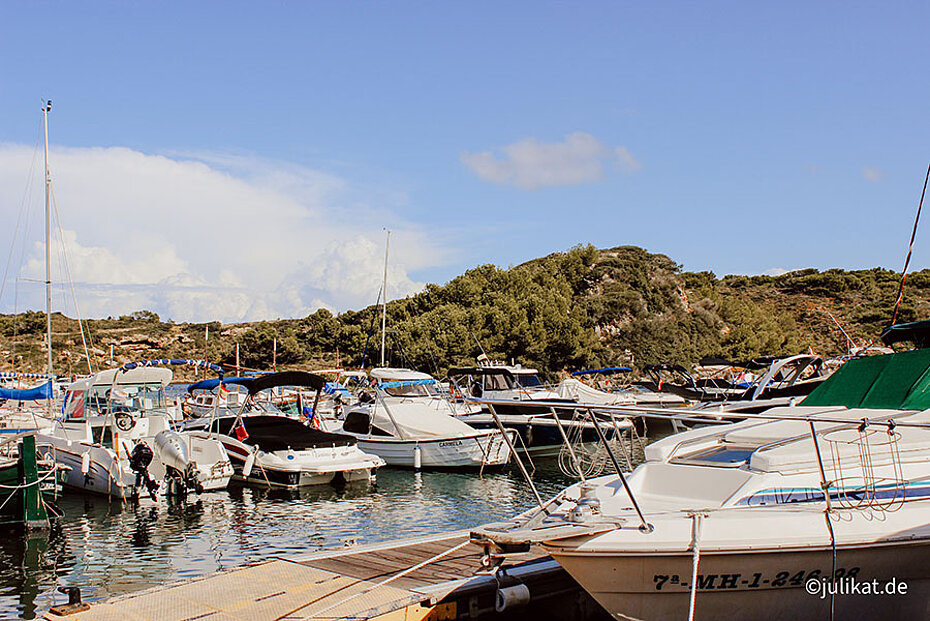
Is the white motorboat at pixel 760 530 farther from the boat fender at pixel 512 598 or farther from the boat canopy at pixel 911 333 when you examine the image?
the boat canopy at pixel 911 333

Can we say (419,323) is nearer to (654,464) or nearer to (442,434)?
(442,434)

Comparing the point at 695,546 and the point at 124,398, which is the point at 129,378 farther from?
the point at 695,546

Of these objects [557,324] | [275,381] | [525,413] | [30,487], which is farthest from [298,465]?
[557,324]

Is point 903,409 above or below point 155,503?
above

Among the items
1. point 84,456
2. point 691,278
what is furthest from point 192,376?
point 84,456

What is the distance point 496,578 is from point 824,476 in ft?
11.6

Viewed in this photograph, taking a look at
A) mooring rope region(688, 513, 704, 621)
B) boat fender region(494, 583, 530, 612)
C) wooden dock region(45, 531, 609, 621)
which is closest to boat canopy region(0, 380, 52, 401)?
wooden dock region(45, 531, 609, 621)

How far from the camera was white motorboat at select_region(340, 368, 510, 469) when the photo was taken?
22.1 metres

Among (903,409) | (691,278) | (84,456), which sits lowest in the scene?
(84,456)

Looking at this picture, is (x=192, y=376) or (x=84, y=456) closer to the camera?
(x=84, y=456)

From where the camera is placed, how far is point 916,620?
317 inches

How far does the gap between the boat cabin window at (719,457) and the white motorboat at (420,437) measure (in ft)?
41.7

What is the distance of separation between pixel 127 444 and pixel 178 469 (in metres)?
1.98

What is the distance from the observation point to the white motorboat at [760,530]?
288 inches
